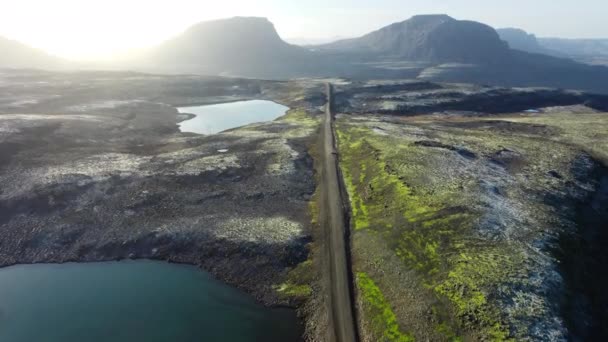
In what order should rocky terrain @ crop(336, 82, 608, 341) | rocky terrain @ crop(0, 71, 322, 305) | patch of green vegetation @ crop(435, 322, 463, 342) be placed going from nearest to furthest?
patch of green vegetation @ crop(435, 322, 463, 342) → rocky terrain @ crop(336, 82, 608, 341) → rocky terrain @ crop(0, 71, 322, 305)

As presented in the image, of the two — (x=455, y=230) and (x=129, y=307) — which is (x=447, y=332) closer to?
(x=455, y=230)

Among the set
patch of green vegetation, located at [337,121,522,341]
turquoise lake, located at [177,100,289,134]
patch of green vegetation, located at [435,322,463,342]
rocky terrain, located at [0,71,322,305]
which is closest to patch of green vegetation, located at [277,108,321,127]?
turquoise lake, located at [177,100,289,134]

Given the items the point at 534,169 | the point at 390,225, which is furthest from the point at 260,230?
the point at 534,169

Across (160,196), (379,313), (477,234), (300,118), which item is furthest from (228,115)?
(379,313)

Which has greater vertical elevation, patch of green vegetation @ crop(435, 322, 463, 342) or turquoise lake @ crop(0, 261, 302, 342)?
patch of green vegetation @ crop(435, 322, 463, 342)

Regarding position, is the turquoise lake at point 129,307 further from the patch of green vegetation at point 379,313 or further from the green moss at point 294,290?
the patch of green vegetation at point 379,313

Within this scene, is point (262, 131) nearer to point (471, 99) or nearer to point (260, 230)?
point (260, 230)

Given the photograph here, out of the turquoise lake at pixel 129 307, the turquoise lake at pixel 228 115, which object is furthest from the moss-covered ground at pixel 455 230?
the turquoise lake at pixel 228 115

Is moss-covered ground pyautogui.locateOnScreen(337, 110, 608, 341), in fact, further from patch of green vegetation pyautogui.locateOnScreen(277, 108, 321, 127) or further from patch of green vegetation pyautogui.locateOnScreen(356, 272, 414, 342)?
patch of green vegetation pyautogui.locateOnScreen(277, 108, 321, 127)
